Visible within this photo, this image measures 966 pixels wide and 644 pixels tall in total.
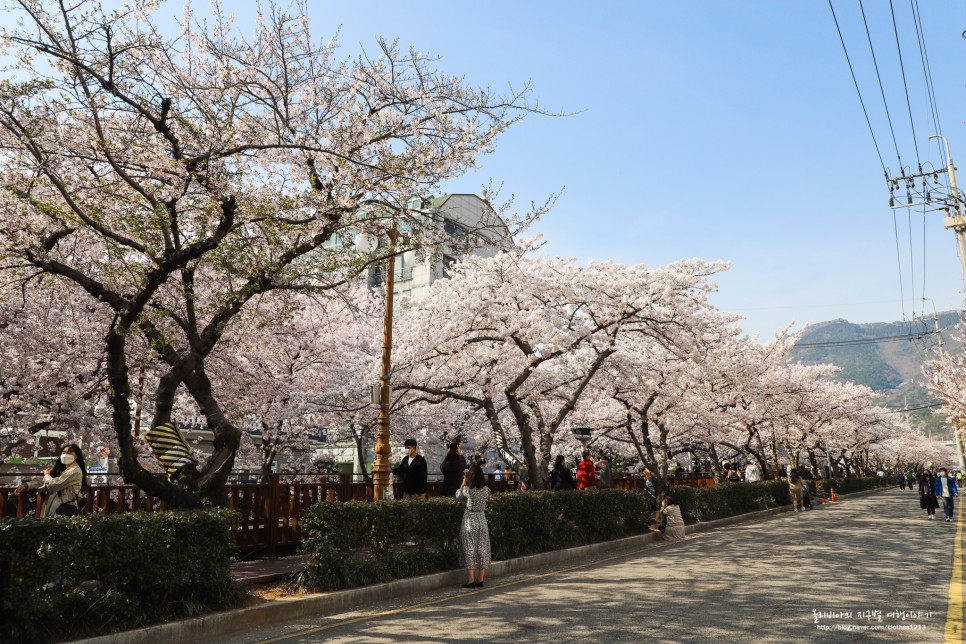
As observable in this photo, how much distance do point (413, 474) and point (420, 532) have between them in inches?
118

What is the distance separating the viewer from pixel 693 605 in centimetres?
827

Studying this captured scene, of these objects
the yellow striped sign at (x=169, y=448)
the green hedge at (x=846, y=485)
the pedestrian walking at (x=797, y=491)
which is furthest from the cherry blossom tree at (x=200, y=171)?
the green hedge at (x=846, y=485)

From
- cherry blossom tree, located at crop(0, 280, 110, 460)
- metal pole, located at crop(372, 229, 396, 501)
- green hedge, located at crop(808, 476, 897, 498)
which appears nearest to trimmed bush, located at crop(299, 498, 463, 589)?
metal pole, located at crop(372, 229, 396, 501)

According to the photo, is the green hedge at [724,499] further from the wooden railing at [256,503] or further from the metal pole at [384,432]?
the wooden railing at [256,503]

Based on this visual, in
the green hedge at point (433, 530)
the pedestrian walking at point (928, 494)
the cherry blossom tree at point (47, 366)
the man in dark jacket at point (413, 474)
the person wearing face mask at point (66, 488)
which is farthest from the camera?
the pedestrian walking at point (928, 494)

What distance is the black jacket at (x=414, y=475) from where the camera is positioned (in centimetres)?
1374

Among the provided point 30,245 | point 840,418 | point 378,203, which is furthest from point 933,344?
point 30,245

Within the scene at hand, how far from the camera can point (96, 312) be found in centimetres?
1673

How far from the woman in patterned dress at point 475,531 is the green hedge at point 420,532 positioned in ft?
2.04

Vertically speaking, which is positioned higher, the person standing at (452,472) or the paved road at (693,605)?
the person standing at (452,472)

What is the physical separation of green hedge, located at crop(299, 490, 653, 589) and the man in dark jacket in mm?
1723

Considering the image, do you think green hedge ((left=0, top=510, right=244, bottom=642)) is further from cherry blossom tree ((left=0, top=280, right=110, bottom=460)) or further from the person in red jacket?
the person in red jacket

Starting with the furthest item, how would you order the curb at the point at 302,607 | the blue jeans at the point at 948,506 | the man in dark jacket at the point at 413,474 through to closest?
the blue jeans at the point at 948,506
the man in dark jacket at the point at 413,474
the curb at the point at 302,607

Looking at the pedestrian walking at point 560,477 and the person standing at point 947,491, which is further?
the person standing at point 947,491
